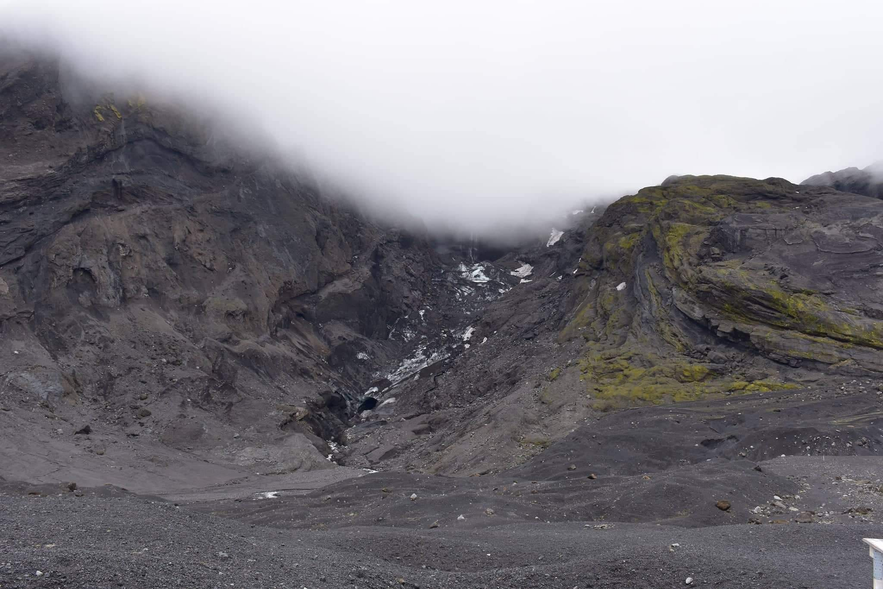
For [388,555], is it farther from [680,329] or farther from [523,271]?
[523,271]

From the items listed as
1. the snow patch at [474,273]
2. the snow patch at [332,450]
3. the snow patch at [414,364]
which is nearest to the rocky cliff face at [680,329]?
the snow patch at [332,450]

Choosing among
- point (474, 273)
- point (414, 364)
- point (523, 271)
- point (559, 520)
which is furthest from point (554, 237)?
point (559, 520)

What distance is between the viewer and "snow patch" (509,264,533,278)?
68.5 meters

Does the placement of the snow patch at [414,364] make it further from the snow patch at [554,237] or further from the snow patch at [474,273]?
the snow patch at [554,237]

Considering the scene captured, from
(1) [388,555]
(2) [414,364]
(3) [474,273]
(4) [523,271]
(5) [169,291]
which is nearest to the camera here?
(1) [388,555]

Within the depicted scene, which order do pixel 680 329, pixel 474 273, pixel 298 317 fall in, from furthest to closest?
pixel 474 273
pixel 298 317
pixel 680 329

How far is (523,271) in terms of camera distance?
6975 cm

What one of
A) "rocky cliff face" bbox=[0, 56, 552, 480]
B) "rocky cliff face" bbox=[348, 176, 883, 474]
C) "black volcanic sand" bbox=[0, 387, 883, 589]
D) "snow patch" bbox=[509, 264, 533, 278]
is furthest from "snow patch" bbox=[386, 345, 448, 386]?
"snow patch" bbox=[509, 264, 533, 278]

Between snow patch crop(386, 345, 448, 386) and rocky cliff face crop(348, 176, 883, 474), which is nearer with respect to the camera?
rocky cliff face crop(348, 176, 883, 474)

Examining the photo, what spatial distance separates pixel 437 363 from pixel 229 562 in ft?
119

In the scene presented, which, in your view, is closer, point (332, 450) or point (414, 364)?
point (332, 450)

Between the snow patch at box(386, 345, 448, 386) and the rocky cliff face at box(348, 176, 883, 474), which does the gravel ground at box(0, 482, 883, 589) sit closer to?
the rocky cliff face at box(348, 176, 883, 474)

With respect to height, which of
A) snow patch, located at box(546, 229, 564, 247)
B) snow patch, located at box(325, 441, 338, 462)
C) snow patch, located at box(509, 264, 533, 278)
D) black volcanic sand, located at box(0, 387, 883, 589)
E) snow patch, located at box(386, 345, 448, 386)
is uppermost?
snow patch, located at box(546, 229, 564, 247)

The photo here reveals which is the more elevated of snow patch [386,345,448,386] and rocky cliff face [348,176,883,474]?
rocky cliff face [348,176,883,474]
